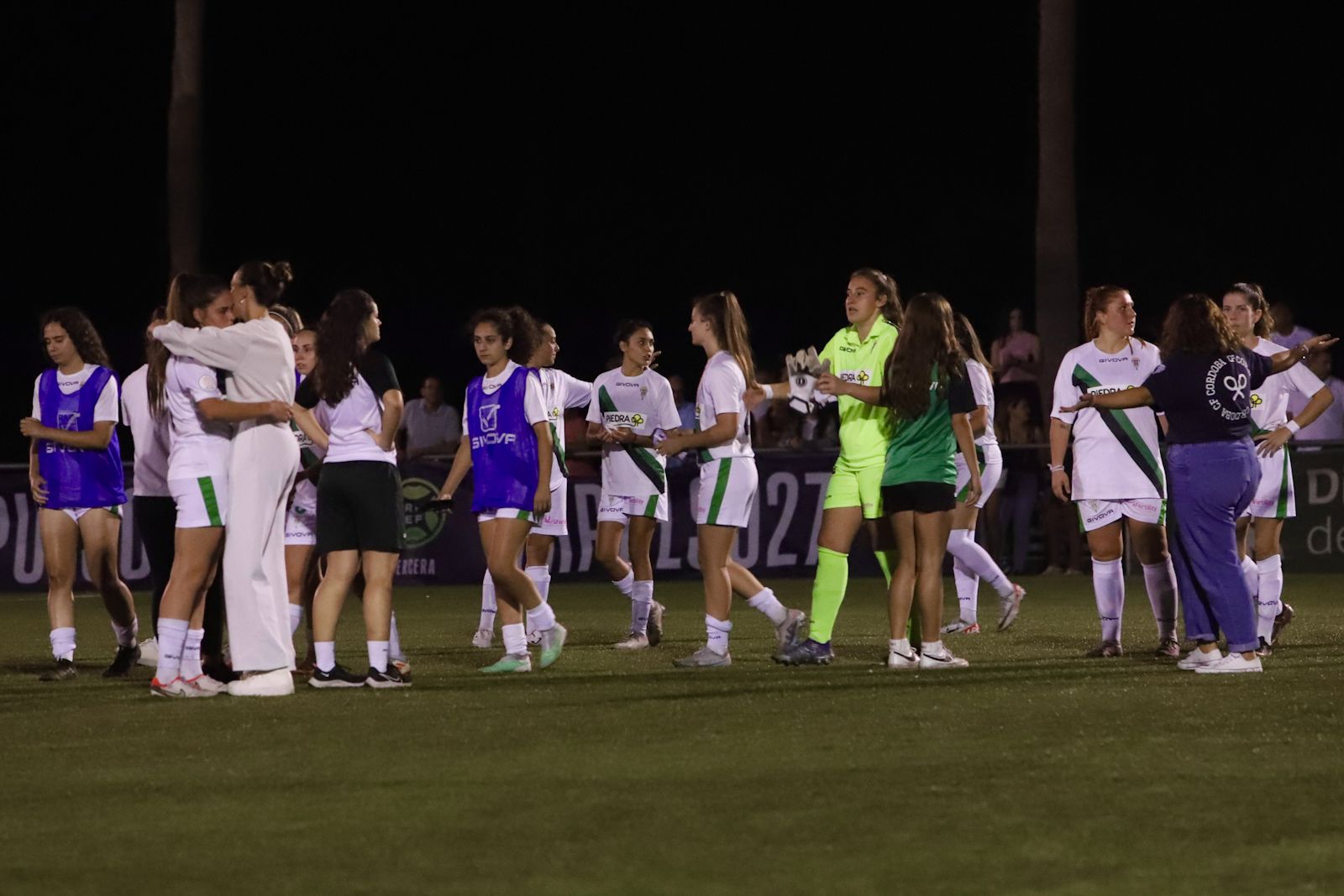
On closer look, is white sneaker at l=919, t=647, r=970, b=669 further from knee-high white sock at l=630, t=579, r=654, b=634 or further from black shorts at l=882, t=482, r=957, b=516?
knee-high white sock at l=630, t=579, r=654, b=634

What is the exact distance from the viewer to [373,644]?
10141 millimetres

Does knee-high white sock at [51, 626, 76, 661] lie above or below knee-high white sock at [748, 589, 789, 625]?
below

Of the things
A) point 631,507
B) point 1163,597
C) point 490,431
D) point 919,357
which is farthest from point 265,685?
point 1163,597

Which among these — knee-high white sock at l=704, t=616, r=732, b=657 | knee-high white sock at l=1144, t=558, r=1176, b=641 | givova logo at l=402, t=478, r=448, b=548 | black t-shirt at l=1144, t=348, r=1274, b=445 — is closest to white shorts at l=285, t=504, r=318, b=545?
knee-high white sock at l=704, t=616, r=732, b=657

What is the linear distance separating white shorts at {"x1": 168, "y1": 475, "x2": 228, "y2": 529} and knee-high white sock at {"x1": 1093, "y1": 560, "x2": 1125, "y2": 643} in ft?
16.1

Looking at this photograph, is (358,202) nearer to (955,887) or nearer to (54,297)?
(54,297)

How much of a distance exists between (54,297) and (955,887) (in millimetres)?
38044

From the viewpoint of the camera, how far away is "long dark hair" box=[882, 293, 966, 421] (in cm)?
1040

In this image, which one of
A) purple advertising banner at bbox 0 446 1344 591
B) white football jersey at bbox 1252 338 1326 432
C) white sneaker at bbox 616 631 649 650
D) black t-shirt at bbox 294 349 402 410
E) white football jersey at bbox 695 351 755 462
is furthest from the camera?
purple advertising banner at bbox 0 446 1344 591

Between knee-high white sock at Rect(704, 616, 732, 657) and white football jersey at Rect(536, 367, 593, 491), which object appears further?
white football jersey at Rect(536, 367, 593, 491)

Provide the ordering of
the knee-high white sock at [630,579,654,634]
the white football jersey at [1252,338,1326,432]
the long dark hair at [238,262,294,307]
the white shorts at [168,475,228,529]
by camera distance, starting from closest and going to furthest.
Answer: the long dark hair at [238,262,294,307]
the white shorts at [168,475,228,529]
the white football jersey at [1252,338,1326,432]
the knee-high white sock at [630,579,654,634]

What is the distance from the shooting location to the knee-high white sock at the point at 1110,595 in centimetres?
1166

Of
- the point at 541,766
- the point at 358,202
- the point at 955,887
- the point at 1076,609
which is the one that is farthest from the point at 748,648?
the point at 358,202

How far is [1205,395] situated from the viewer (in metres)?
10.2
